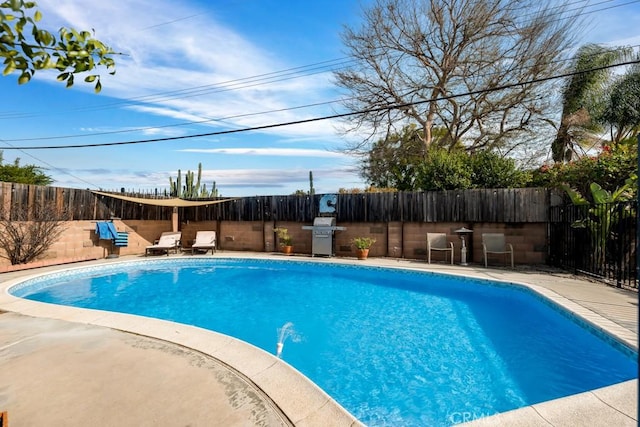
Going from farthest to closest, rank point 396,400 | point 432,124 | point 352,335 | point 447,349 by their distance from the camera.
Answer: point 432,124 → point 352,335 → point 447,349 → point 396,400

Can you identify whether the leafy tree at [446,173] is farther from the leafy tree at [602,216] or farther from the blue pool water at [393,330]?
the blue pool water at [393,330]

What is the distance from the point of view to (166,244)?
13.0 meters

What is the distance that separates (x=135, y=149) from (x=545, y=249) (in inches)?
589

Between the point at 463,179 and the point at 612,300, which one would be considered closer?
the point at 612,300

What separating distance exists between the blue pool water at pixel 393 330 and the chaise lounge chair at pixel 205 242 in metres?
2.75

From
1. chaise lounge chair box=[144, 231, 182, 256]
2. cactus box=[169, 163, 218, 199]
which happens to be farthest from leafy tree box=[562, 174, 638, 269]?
cactus box=[169, 163, 218, 199]

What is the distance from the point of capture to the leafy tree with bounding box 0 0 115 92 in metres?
1.04

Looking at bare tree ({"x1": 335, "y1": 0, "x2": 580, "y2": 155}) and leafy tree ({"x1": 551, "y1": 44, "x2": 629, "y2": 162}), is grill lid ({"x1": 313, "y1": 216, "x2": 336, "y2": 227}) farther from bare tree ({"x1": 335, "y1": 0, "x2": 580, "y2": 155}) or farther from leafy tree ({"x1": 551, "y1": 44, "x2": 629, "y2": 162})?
leafy tree ({"x1": 551, "y1": 44, "x2": 629, "y2": 162})

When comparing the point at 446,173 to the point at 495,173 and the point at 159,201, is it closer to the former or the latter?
the point at 495,173

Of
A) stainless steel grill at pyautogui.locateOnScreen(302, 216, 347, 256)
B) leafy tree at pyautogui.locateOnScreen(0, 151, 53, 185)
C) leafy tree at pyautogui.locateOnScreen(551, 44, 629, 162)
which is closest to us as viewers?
stainless steel grill at pyautogui.locateOnScreen(302, 216, 347, 256)

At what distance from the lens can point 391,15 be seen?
16016 mm

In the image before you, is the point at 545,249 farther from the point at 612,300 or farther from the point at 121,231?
the point at 121,231

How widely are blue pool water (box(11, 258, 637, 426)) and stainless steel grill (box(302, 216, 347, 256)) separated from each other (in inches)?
73.5

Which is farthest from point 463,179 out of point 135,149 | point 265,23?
point 135,149
